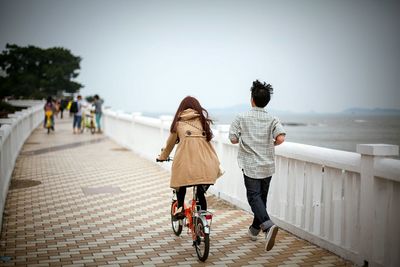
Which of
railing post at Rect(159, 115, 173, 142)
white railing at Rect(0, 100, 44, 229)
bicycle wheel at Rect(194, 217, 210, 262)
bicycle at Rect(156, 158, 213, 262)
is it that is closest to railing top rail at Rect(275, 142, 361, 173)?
bicycle at Rect(156, 158, 213, 262)

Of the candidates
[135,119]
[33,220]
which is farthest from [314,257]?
[135,119]

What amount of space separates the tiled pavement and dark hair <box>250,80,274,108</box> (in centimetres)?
173

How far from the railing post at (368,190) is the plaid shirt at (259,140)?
105 cm

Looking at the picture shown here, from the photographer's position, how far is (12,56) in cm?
11706

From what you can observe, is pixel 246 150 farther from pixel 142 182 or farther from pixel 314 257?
pixel 142 182

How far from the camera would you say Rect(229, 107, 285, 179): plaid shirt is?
6.05m

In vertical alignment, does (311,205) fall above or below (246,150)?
below

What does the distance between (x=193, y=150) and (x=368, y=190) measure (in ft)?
6.16

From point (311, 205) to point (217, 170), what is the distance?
138 cm

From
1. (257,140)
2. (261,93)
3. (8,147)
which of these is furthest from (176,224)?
(8,147)

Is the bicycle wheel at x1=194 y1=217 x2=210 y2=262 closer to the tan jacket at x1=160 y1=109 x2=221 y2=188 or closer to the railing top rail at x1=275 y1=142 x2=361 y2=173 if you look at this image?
the tan jacket at x1=160 y1=109 x2=221 y2=188

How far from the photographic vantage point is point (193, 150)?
19.0ft

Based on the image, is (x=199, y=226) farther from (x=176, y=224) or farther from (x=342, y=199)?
(x=342, y=199)

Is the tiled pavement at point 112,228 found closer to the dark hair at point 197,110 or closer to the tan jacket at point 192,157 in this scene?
the tan jacket at point 192,157
